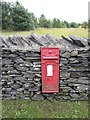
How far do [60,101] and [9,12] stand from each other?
36.4 ft

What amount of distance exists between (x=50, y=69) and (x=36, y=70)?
13.0 inches

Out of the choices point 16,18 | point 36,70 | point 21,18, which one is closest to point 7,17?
point 16,18

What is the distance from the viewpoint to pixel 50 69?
180 inches

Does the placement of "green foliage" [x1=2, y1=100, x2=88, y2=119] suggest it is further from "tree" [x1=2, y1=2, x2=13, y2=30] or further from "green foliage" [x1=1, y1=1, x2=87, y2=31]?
"tree" [x1=2, y1=2, x2=13, y2=30]

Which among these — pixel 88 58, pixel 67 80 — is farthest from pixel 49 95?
pixel 88 58

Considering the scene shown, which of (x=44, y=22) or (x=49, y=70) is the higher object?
(x=44, y=22)

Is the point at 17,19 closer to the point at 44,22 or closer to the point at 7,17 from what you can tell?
the point at 7,17

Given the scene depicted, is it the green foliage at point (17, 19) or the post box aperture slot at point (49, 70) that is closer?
the post box aperture slot at point (49, 70)

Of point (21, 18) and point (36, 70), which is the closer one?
point (36, 70)

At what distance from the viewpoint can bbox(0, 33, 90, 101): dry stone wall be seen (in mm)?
4566

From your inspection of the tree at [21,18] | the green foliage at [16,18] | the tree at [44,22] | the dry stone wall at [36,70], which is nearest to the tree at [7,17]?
the green foliage at [16,18]

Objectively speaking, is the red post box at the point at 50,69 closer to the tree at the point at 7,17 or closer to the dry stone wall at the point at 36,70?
the dry stone wall at the point at 36,70

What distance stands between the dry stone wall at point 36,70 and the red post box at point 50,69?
100 millimetres

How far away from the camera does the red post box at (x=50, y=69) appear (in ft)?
14.7
